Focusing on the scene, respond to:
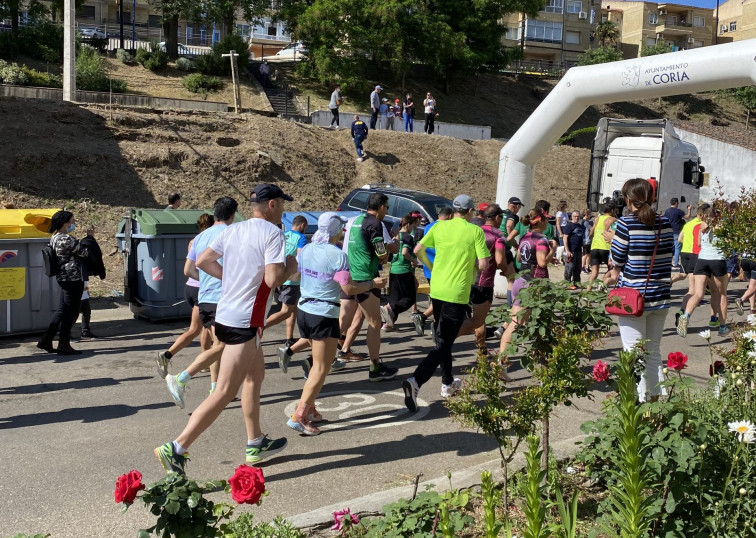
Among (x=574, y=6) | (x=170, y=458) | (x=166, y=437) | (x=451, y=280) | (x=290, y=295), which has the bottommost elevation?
(x=166, y=437)

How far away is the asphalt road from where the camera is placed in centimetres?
506

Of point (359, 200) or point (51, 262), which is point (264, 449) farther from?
point (359, 200)

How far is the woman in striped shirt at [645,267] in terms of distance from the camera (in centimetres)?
612

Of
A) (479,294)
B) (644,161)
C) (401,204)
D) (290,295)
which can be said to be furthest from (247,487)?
(644,161)

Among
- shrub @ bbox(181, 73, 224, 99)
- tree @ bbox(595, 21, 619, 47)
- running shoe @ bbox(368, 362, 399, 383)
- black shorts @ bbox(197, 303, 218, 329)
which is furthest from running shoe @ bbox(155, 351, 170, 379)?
tree @ bbox(595, 21, 619, 47)

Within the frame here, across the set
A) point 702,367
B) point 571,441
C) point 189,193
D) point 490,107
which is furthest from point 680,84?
point 490,107

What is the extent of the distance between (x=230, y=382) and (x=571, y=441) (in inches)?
104

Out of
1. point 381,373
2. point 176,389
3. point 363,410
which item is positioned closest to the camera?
point 176,389

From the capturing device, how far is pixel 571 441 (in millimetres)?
6027

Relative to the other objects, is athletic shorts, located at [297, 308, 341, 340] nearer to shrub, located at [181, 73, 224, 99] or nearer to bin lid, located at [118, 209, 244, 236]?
bin lid, located at [118, 209, 244, 236]

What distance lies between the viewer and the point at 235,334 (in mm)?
5336

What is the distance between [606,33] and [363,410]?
72.2 meters

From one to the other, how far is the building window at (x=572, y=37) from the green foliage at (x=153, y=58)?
45131 mm

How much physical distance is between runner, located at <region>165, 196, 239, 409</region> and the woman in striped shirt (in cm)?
332
